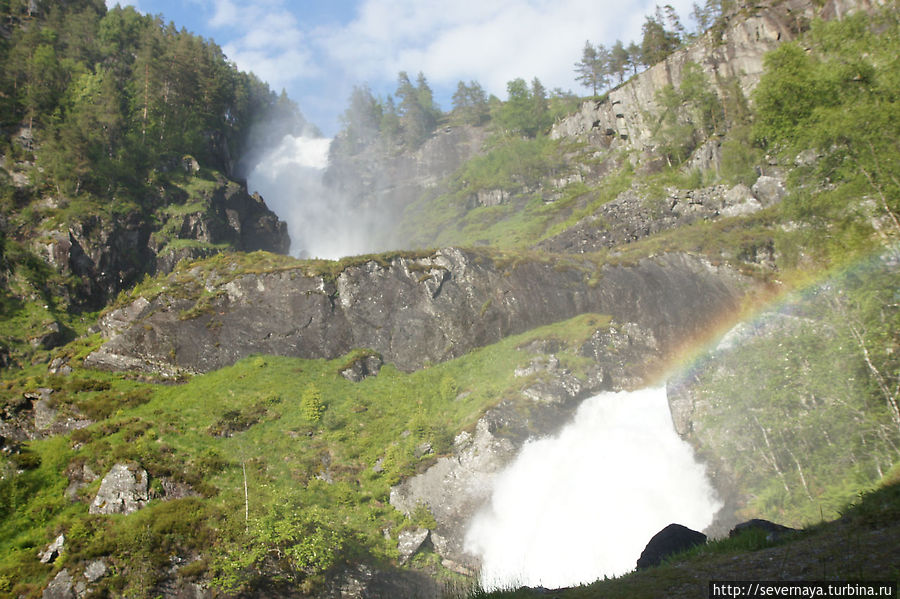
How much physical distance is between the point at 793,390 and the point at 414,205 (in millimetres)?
81227

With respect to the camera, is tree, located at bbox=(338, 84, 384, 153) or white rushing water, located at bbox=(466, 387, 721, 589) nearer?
white rushing water, located at bbox=(466, 387, 721, 589)

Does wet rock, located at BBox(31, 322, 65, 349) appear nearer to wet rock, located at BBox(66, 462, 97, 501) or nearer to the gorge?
the gorge

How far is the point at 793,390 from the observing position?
22547 millimetres

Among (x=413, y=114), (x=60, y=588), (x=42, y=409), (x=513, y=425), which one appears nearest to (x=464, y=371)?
(x=513, y=425)

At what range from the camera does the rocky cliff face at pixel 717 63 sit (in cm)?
6212

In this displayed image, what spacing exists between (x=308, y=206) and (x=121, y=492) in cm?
8379

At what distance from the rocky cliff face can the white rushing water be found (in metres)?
53.1

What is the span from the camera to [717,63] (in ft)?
221

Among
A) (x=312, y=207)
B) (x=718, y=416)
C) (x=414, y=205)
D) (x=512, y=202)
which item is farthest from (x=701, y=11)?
(x=718, y=416)

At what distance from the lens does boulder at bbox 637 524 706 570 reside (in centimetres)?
1338

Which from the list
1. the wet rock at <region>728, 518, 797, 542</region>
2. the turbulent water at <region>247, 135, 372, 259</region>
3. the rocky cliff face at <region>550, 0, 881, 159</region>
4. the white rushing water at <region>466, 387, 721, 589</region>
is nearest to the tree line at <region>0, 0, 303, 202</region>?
the turbulent water at <region>247, 135, 372, 259</region>

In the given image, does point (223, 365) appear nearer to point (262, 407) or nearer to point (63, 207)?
point (262, 407)

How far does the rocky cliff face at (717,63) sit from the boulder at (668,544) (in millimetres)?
65490

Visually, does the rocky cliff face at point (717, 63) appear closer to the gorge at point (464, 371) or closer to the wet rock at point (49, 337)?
the gorge at point (464, 371)
